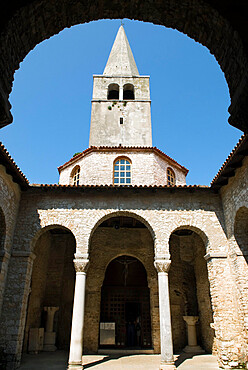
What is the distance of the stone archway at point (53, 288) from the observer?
510 inches

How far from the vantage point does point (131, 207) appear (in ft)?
38.0

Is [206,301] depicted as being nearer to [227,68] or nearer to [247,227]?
[247,227]

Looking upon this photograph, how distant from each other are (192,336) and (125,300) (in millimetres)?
3764

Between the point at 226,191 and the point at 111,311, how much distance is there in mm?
8791

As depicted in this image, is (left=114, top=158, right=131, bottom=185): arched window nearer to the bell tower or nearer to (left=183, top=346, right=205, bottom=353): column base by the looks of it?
the bell tower

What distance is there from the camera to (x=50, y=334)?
13297 mm

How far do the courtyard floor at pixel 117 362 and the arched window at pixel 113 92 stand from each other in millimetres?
17043

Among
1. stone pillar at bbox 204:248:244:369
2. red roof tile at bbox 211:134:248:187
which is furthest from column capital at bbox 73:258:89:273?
red roof tile at bbox 211:134:248:187

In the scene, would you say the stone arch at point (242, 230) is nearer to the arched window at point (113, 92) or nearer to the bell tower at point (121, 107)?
the bell tower at point (121, 107)

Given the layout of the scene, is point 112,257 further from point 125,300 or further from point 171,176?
point 171,176

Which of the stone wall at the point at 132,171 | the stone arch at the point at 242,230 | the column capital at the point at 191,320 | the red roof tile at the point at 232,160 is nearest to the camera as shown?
the red roof tile at the point at 232,160

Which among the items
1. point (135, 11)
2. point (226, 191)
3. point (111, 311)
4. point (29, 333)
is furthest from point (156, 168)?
point (135, 11)

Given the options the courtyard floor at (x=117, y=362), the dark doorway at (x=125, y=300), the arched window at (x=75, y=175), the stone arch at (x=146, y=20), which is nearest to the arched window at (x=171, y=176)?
the dark doorway at (x=125, y=300)

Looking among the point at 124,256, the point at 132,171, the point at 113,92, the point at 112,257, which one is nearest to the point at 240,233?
the point at 112,257
